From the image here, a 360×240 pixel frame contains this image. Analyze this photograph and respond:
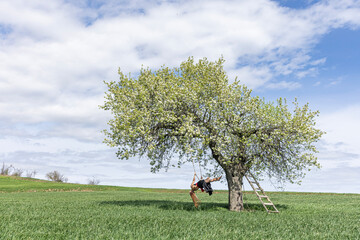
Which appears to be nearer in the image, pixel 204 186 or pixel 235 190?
pixel 204 186

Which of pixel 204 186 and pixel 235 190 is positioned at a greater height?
pixel 204 186

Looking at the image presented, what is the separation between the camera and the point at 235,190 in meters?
24.2

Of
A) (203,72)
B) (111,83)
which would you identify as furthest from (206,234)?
(111,83)

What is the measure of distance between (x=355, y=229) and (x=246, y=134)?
367 inches

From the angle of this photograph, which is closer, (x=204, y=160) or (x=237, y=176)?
(x=237, y=176)

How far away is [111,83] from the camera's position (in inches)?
1026

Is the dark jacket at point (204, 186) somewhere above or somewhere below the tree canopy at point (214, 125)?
below

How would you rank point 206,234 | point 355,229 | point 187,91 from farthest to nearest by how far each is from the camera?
point 187,91
point 355,229
point 206,234

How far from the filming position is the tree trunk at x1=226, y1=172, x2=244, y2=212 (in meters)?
24.1

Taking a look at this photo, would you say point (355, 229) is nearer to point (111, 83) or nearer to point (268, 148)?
point (268, 148)

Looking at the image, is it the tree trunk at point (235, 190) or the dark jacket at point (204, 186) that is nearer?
the dark jacket at point (204, 186)

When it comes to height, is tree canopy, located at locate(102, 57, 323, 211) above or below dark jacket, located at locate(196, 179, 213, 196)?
above

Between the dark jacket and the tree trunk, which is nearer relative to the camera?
the dark jacket

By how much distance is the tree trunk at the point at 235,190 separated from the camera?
79.0ft
